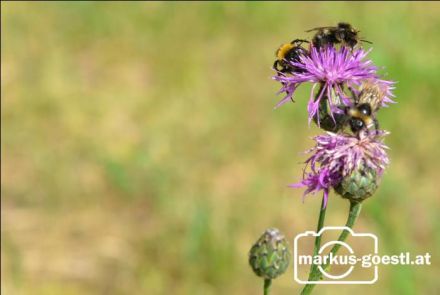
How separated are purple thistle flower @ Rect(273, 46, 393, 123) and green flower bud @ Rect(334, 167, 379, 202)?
24 cm

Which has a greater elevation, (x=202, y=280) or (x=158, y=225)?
(x=158, y=225)

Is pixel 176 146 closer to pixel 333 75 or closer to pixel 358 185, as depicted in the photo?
pixel 333 75

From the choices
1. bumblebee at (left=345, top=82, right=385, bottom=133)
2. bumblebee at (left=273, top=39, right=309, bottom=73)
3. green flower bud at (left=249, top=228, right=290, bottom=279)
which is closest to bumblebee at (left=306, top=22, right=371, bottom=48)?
bumblebee at (left=273, top=39, right=309, bottom=73)

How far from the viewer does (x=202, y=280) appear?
14.8 feet

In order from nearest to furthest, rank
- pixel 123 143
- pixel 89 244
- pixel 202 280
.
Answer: pixel 202 280 → pixel 89 244 → pixel 123 143

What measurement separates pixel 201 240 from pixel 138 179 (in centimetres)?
86

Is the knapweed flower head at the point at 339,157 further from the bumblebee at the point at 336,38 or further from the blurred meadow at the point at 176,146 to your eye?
the blurred meadow at the point at 176,146

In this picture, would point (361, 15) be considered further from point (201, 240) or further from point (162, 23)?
point (201, 240)

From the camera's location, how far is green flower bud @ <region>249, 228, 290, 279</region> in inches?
101

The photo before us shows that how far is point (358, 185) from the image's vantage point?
214cm

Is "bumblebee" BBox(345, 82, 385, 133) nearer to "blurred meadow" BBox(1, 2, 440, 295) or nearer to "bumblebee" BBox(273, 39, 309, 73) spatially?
"bumblebee" BBox(273, 39, 309, 73)

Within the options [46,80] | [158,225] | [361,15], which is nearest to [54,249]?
[158,225]

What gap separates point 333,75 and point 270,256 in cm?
68

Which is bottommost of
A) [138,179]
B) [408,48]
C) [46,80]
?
[138,179]
